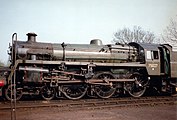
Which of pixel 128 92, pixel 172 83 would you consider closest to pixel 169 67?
pixel 172 83

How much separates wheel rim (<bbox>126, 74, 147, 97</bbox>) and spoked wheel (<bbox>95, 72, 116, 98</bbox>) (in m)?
1.09

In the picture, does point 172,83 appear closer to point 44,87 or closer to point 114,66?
point 114,66

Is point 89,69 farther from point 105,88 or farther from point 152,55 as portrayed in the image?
point 152,55

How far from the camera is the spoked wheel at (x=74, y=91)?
39.5ft

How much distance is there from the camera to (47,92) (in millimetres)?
11594

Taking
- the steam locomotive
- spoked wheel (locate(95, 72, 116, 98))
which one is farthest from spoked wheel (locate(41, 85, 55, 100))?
spoked wheel (locate(95, 72, 116, 98))

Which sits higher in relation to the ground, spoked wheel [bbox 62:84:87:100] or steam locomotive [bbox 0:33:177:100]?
steam locomotive [bbox 0:33:177:100]

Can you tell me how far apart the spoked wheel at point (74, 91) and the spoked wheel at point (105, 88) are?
0.80 metres

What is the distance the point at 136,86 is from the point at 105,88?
1952 mm

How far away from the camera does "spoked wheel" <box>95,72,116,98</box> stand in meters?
12.6

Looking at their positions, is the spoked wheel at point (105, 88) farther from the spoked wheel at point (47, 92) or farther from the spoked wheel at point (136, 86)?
the spoked wheel at point (47, 92)

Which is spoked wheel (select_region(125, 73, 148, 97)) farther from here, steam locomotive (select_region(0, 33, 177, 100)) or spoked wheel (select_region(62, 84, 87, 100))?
spoked wheel (select_region(62, 84, 87, 100))

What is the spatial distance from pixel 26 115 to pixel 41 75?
3.29 meters

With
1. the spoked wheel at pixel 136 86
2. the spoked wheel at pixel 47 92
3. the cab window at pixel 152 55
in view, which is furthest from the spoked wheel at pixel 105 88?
the cab window at pixel 152 55
